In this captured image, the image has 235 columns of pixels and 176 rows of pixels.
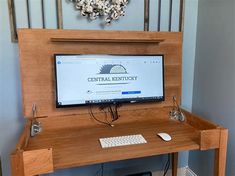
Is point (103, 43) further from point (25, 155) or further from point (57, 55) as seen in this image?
point (25, 155)

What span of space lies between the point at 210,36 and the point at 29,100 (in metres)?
1.47

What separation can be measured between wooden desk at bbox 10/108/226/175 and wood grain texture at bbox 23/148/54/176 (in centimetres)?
2

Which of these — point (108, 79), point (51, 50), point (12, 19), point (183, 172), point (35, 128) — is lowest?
point (183, 172)

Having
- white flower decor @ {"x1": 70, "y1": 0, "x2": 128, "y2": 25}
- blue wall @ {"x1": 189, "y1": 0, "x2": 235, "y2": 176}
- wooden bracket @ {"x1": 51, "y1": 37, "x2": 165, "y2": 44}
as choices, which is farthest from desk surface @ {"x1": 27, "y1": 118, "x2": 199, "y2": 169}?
white flower decor @ {"x1": 70, "y1": 0, "x2": 128, "y2": 25}

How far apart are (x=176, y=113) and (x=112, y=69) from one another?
2.07 ft

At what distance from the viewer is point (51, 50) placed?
1468 millimetres

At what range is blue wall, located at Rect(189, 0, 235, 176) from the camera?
160cm

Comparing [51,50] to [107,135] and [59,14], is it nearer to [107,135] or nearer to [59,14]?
[59,14]

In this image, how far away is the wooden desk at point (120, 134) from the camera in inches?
45.0

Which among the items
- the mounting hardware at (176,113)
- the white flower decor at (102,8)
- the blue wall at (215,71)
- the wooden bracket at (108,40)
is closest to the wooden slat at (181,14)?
the blue wall at (215,71)

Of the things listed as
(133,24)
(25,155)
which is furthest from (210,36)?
(25,155)

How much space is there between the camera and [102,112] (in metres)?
1.61

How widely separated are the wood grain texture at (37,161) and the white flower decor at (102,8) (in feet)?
3.45

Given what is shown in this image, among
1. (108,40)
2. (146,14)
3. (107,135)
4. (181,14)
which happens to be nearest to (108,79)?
(108,40)
